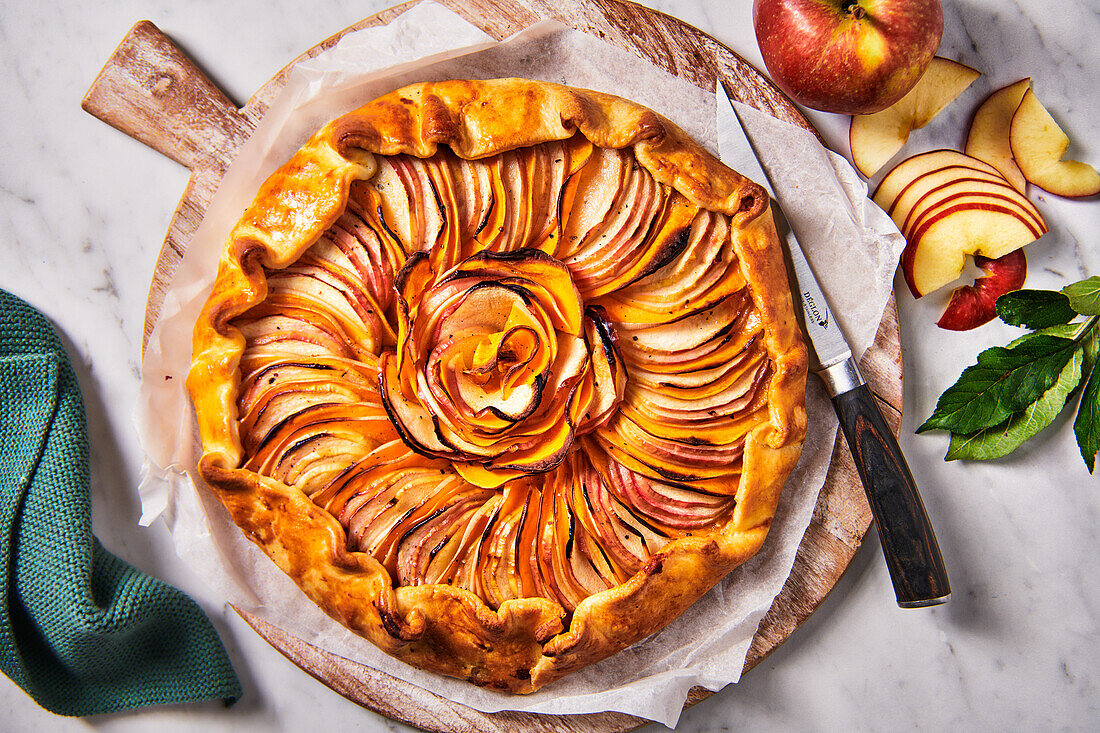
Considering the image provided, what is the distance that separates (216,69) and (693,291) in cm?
203

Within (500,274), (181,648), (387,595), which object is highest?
(500,274)

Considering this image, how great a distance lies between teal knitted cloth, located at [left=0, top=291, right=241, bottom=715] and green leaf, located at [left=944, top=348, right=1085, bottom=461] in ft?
9.38

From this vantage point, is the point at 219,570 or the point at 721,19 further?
the point at 721,19

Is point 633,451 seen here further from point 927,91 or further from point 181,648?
point 181,648

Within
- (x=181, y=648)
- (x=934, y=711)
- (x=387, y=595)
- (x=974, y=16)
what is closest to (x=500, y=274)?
(x=387, y=595)

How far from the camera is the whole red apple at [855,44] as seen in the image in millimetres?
2359

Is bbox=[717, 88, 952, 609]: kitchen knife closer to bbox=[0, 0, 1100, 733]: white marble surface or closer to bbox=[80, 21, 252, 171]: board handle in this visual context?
bbox=[0, 0, 1100, 733]: white marble surface

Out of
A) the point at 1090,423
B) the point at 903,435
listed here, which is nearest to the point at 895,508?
the point at 903,435

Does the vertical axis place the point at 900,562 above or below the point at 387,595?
above

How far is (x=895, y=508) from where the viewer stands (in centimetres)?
243

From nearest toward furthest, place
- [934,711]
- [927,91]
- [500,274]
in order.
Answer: [500,274] < [927,91] < [934,711]

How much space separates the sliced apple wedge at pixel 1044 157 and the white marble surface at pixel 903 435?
0.24 ft

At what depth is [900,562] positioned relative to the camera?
2420mm

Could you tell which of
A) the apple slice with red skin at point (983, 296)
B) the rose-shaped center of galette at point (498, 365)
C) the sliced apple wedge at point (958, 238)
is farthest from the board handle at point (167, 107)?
the apple slice with red skin at point (983, 296)
